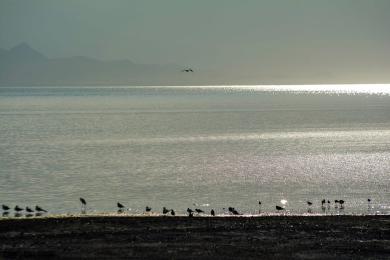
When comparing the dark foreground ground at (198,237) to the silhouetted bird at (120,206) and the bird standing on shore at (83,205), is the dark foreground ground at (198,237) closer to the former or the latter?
the bird standing on shore at (83,205)

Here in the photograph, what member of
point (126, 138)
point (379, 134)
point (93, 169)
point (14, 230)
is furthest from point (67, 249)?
point (379, 134)

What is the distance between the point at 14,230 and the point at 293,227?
11662 millimetres

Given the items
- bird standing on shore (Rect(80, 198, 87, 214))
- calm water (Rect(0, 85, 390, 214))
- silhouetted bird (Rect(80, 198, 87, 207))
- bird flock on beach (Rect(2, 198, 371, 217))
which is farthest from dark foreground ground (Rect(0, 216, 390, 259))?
silhouetted bird (Rect(80, 198, 87, 207))

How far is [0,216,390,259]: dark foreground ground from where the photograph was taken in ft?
82.2

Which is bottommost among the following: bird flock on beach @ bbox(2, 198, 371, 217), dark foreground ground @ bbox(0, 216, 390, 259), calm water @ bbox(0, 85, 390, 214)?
dark foreground ground @ bbox(0, 216, 390, 259)

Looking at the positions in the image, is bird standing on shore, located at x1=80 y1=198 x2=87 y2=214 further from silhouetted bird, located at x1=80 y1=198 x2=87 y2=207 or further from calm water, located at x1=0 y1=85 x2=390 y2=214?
calm water, located at x1=0 y1=85 x2=390 y2=214

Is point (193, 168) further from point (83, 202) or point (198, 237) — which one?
point (198, 237)

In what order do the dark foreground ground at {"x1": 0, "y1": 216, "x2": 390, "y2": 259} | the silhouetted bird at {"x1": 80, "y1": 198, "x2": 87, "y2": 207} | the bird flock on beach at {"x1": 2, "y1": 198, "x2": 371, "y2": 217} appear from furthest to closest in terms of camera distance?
1. the silhouetted bird at {"x1": 80, "y1": 198, "x2": 87, "y2": 207}
2. the bird flock on beach at {"x1": 2, "y1": 198, "x2": 371, "y2": 217}
3. the dark foreground ground at {"x1": 0, "y1": 216, "x2": 390, "y2": 259}

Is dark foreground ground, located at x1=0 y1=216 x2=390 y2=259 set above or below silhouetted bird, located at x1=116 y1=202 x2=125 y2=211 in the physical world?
below

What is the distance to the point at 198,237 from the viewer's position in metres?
28.0

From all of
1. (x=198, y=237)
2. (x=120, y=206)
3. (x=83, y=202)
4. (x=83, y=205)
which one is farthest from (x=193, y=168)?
(x=198, y=237)

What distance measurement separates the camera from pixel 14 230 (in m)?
29.4

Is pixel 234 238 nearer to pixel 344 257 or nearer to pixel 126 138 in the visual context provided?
pixel 344 257

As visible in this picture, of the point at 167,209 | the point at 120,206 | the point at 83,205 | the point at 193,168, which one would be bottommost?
the point at 167,209
